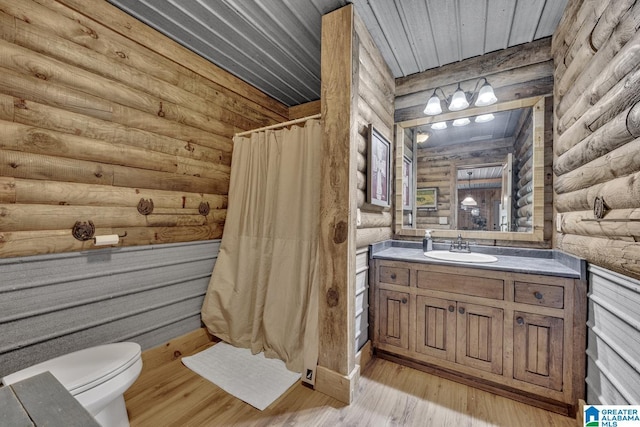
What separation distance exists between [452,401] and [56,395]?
6.73 ft

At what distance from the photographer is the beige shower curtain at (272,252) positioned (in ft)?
6.90

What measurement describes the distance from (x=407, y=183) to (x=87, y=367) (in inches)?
107

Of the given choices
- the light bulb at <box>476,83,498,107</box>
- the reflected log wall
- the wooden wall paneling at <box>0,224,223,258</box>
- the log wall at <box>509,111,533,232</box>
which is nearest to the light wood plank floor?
the wooden wall paneling at <box>0,224,223,258</box>

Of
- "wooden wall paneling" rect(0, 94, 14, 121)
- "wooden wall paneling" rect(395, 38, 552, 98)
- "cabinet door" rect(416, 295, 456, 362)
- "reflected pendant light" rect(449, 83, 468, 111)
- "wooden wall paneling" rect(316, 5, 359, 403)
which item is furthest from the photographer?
"reflected pendant light" rect(449, 83, 468, 111)

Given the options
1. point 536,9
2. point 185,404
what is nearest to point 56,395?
point 185,404

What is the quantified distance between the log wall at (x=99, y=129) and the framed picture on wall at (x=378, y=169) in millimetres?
1470

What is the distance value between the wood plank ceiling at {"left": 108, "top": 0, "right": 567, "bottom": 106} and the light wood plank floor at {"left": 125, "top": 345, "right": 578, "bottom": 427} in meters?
2.60

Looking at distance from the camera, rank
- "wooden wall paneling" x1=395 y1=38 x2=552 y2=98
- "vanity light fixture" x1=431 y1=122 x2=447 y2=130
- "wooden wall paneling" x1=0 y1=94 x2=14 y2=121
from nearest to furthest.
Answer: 1. "wooden wall paneling" x1=0 y1=94 x2=14 y2=121
2. "wooden wall paneling" x1=395 y1=38 x2=552 y2=98
3. "vanity light fixture" x1=431 y1=122 x2=447 y2=130

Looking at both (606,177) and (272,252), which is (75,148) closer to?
(272,252)

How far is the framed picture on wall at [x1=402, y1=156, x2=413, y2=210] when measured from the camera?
2.74 metres

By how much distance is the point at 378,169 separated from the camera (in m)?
2.26

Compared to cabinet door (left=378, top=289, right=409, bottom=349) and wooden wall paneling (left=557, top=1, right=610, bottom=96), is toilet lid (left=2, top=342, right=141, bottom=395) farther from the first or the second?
wooden wall paneling (left=557, top=1, right=610, bottom=96)

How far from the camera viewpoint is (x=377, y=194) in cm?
225

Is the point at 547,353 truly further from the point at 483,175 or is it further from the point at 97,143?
the point at 97,143
